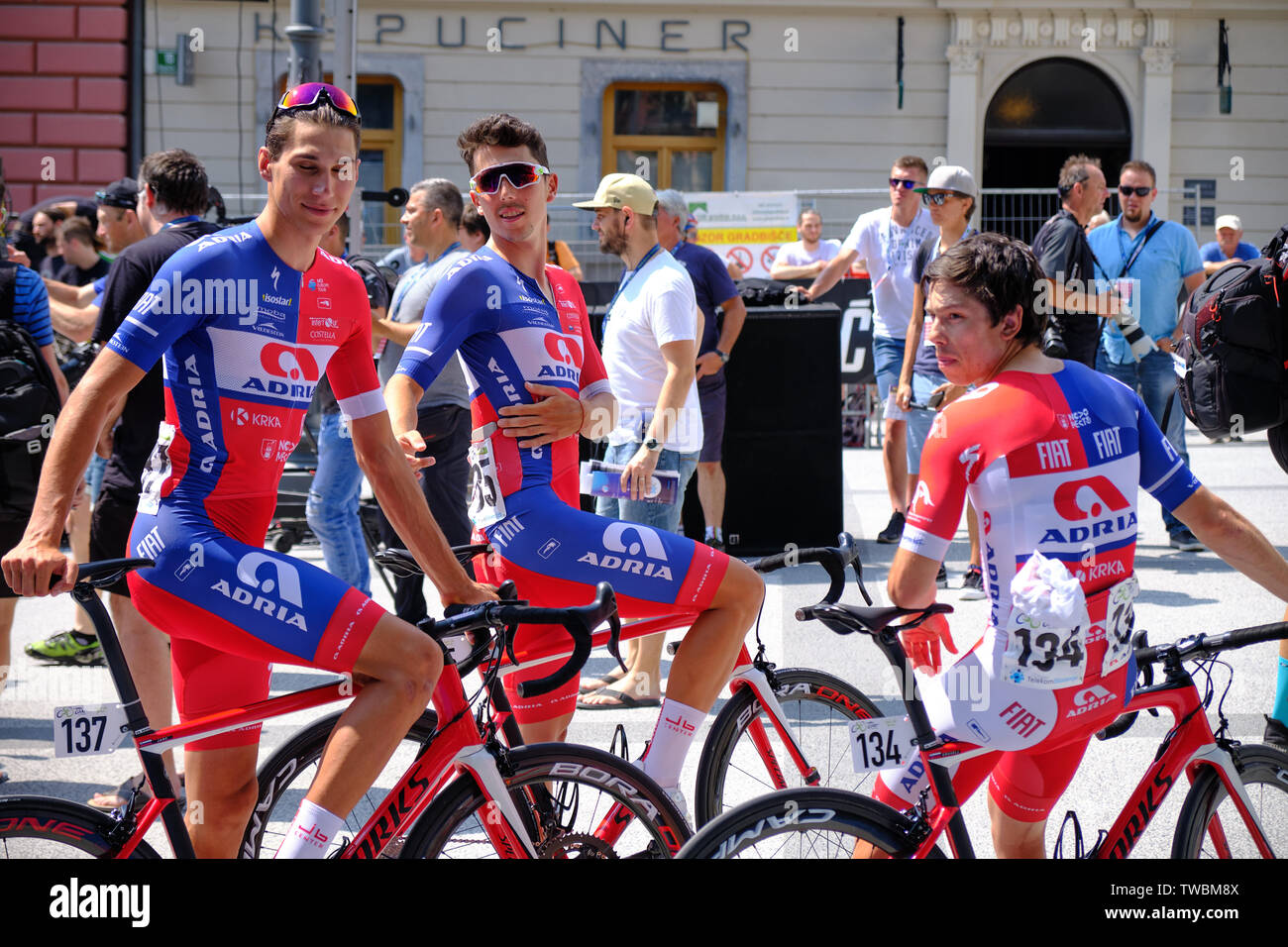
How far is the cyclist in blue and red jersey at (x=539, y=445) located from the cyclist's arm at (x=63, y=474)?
32.4 inches

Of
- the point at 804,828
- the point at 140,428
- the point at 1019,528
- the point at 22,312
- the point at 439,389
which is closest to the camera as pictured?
the point at 804,828

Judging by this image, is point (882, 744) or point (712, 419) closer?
point (882, 744)

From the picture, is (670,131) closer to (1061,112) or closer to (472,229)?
(1061,112)

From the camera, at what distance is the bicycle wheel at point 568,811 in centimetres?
281

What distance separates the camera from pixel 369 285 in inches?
243

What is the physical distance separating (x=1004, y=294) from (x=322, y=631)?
4.96 ft

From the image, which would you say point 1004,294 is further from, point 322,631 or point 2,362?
point 2,362

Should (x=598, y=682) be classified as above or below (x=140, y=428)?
below

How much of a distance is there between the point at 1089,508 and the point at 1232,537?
435mm

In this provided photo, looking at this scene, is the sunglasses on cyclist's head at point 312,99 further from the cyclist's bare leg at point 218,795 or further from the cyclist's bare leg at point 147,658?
the cyclist's bare leg at point 147,658

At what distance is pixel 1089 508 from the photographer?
2.65 metres

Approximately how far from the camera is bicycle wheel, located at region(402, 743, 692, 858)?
2.81m

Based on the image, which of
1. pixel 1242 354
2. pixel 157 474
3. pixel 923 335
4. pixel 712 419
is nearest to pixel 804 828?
pixel 157 474
